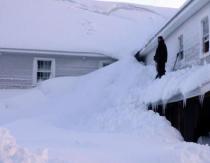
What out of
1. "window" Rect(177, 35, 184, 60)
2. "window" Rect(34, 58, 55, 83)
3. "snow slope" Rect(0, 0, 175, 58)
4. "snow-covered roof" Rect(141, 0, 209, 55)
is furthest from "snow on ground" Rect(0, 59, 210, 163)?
"snow slope" Rect(0, 0, 175, 58)

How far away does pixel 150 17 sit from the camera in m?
25.2

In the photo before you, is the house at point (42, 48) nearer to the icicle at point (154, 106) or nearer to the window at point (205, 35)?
the window at point (205, 35)

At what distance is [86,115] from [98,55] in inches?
202

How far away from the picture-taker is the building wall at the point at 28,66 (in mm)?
20266

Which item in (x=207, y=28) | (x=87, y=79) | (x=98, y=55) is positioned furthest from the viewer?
(x=98, y=55)

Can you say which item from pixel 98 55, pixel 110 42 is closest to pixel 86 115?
pixel 98 55

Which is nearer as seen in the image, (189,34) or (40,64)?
(189,34)

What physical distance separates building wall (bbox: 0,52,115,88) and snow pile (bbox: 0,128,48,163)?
1441 centimetres

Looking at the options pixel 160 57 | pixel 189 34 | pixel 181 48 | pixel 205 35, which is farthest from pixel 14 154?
pixel 181 48

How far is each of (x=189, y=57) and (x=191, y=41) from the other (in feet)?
1.82

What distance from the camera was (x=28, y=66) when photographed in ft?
67.9

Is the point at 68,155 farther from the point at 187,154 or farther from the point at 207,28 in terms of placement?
the point at 207,28

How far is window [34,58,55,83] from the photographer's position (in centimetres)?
2095

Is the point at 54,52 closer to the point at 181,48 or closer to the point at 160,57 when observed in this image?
the point at 181,48
